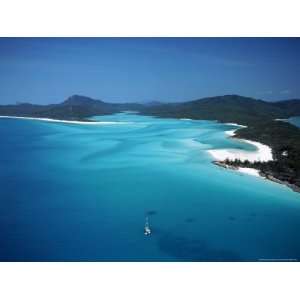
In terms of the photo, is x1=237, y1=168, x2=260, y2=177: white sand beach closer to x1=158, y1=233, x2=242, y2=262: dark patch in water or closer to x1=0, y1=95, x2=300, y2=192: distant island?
x1=0, y1=95, x2=300, y2=192: distant island

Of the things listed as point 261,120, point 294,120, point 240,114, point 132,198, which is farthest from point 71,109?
point 294,120

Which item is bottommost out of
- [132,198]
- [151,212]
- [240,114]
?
[151,212]

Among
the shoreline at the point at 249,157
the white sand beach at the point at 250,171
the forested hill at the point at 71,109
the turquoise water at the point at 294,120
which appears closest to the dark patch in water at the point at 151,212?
the shoreline at the point at 249,157

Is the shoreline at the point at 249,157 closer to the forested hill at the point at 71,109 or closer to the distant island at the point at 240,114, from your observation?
the distant island at the point at 240,114

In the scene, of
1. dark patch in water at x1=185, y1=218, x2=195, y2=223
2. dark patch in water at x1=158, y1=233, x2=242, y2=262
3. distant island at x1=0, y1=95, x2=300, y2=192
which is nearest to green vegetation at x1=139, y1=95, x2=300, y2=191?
distant island at x1=0, y1=95, x2=300, y2=192

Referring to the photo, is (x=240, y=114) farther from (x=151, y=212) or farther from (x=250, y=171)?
(x=151, y=212)
